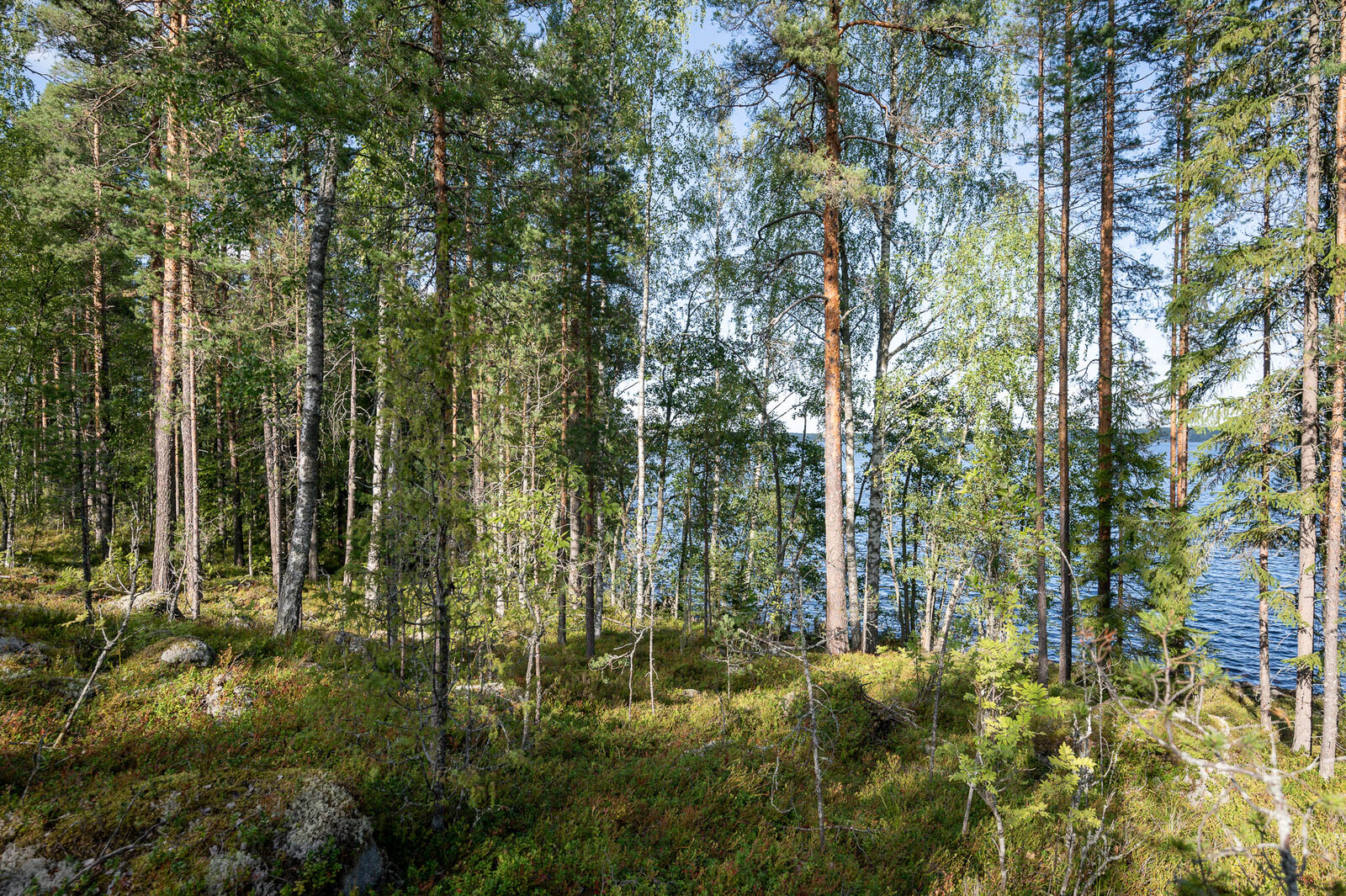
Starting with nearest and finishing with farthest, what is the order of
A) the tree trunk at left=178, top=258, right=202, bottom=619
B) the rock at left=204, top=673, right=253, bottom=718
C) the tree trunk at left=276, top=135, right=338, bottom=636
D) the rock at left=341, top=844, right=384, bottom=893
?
the rock at left=341, top=844, right=384, bottom=893 → the rock at left=204, top=673, right=253, bottom=718 → the tree trunk at left=276, top=135, right=338, bottom=636 → the tree trunk at left=178, top=258, right=202, bottom=619

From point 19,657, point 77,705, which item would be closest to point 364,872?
point 77,705

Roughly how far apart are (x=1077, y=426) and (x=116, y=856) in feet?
62.9

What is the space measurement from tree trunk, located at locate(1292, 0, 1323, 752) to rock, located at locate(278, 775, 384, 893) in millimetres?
12526

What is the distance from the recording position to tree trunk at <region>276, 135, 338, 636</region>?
30.0 ft

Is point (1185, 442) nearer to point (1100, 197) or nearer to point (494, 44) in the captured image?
point (1100, 197)

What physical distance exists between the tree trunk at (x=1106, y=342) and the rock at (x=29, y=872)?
15.7 meters

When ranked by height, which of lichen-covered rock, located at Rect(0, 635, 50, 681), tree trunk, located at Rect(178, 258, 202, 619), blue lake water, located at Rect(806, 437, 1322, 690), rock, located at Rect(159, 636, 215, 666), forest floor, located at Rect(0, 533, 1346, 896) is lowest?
blue lake water, located at Rect(806, 437, 1322, 690)

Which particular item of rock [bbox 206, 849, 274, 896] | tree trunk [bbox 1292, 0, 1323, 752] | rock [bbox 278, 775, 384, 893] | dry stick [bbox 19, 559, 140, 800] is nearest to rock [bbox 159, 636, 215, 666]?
dry stick [bbox 19, 559, 140, 800]

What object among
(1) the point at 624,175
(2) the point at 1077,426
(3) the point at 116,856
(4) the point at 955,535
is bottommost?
(3) the point at 116,856

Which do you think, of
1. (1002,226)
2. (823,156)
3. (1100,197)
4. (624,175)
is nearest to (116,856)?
(823,156)

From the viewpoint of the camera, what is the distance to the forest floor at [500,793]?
4.20 m

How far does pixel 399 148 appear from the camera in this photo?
8.02 m

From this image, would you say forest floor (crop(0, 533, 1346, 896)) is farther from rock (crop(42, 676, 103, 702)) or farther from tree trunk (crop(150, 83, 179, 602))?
tree trunk (crop(150, 83, 179, 602))

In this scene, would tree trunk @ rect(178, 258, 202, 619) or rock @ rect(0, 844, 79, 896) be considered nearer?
rock @ rect(0, 844, 79, 896)
